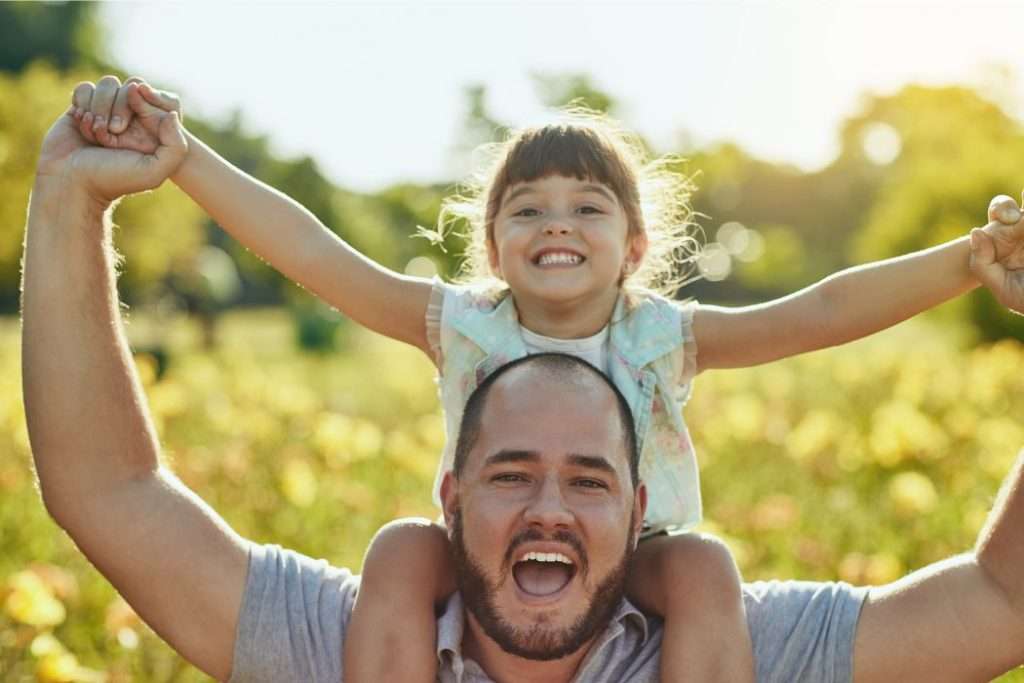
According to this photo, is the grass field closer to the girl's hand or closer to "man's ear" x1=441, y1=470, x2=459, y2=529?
"man's ear" x1=441, y1=470, x2=459, y2=529

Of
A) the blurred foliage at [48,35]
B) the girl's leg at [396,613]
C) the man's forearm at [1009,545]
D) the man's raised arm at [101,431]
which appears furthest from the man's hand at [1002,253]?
the blurred foliage at [48,35]

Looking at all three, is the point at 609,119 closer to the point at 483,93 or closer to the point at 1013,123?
the point at 483,93

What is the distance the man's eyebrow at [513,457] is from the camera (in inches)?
101

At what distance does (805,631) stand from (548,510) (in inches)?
24.4

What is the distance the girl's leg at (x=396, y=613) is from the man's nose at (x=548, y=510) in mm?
302

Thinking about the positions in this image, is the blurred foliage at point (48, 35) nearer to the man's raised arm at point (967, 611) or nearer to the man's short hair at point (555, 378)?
the man's short hair at point (555, 378)

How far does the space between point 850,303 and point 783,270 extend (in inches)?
2232

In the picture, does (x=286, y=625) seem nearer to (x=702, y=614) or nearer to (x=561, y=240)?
(x=702, y=614)

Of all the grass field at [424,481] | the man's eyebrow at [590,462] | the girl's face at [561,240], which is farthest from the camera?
the grass field at [424,481]

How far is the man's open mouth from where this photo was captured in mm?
2482

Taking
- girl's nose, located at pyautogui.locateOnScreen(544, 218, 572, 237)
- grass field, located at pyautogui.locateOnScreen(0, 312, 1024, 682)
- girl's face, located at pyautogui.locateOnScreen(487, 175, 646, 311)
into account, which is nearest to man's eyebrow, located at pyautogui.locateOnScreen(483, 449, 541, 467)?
girl's face, located at pyautogui.locateOnScreen(487, 175, 646, 311)

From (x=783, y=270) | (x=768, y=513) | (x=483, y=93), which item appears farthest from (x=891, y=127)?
(x=768, y=513)

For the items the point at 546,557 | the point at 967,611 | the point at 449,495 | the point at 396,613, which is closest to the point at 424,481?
the point at 449,495

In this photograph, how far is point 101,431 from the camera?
2584 mm
